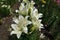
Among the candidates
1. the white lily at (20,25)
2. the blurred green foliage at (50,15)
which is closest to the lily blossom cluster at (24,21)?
the white lily at (20,25)

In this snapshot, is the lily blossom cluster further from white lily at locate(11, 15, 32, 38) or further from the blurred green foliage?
the blurred green foliage

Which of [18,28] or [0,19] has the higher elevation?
[18,28]

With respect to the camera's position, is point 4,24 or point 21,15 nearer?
point 21,15

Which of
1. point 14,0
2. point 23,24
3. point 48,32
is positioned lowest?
point 48,32

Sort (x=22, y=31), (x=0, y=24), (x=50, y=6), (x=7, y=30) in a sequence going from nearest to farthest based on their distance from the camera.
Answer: (x=22, y=31) < (x=7, y=30) < (x=0, y=24) < (x=50, y=6)

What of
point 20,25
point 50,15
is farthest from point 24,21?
point 50,15

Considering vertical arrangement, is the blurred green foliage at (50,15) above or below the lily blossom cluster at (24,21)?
below

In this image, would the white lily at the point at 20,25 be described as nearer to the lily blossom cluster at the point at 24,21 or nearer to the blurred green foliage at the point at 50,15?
the lily blossom cluster at the point at 24,21

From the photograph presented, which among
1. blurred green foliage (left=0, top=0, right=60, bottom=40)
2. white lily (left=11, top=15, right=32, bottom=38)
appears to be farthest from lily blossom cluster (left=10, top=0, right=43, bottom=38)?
blurred green foliage (left=0, top=0, right=60, bottom=40)

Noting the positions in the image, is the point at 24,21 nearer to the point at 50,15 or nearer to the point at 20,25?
the point at 20,25

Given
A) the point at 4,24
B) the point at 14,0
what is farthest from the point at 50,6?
the point at 4,24

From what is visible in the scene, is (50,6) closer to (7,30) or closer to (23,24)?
(7,30)
